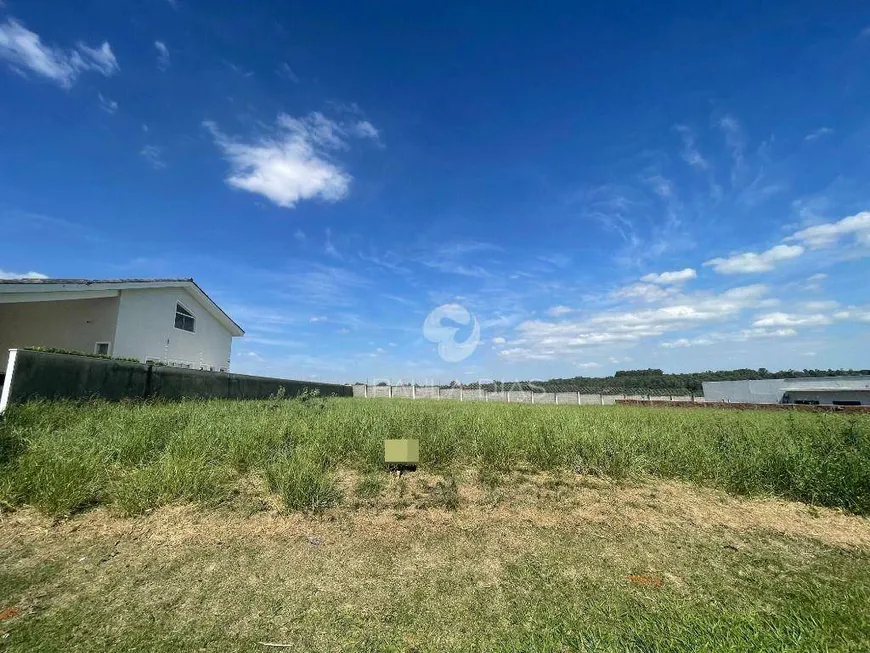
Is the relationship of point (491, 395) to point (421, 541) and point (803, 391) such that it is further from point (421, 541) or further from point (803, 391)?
point (421, 541)

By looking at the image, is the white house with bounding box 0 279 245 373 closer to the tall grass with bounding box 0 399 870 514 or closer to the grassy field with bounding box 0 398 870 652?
the tall grass with bounding box 0 399 870 514

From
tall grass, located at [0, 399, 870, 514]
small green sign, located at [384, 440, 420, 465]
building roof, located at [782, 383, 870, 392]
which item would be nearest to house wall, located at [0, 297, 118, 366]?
tall grass, located at [0, 399, 870, 514]

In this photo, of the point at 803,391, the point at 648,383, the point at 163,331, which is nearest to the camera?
the point at 163,331

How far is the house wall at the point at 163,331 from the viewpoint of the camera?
1186cm

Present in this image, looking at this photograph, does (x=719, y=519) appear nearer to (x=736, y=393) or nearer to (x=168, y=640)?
(x=168, y=640)

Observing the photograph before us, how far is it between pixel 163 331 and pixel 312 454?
1209 centimetres

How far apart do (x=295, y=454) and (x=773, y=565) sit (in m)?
4.01

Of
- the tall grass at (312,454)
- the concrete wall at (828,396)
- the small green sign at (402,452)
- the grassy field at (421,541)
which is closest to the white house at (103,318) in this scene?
the tall grass at (312,454)

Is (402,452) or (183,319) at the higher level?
(183,319)

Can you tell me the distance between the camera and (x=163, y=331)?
1343 cm

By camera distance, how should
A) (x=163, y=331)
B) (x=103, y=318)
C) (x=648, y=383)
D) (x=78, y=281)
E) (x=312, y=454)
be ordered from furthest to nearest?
(x=648, y=383), (x=163, y=331), (x=103, y=318), (x=78, y=281), (x=312, y=454)

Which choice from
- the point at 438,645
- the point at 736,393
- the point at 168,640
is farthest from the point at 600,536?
the point at 736,393

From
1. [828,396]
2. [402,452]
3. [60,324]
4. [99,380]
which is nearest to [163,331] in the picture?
[60,324]

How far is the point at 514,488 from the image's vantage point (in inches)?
158
